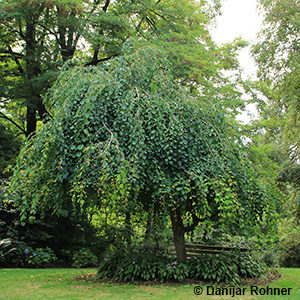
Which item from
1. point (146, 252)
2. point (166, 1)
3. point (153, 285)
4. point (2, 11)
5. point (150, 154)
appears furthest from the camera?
point (166, 1)

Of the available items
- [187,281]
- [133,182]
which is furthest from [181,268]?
[133,182]

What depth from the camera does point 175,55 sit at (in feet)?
30.2

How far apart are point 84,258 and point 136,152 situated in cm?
495

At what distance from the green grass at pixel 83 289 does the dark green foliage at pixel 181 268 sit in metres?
0.36

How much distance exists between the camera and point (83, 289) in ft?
17.4

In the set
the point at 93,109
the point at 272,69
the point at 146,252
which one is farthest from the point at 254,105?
the point at 93,109

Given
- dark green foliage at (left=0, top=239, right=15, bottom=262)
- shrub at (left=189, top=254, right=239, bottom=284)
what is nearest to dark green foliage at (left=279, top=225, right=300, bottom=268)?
shrub at (left=189, top=254, right=239, bottom=284)

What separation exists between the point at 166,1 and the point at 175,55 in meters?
2.71

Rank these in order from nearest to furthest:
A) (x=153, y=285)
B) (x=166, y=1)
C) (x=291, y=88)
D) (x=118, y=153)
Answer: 1. (x=118, y=153)
2. (x=153, y=285)
3. (x=291, y=88)
4. (x=166, y=1)

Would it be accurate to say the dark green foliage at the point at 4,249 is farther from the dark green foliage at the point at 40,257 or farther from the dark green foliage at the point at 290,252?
the dark green foliage at the point at 290,252

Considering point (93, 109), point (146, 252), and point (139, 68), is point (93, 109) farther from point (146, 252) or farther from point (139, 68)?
point (146, 252)

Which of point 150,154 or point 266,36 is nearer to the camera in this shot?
point 150,154

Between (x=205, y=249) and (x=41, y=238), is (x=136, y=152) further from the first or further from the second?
(x=41, y=238)

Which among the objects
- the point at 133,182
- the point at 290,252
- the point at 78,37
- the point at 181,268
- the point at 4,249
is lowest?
the point at 290,252
